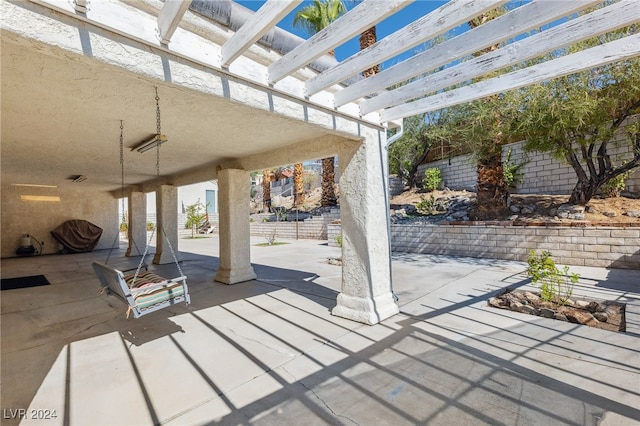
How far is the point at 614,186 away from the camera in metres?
8.43

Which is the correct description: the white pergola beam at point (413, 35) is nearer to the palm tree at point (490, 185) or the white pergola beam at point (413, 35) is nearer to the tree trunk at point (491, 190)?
the palm tree at point (490, 185)

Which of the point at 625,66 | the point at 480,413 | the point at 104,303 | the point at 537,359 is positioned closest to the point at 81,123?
the point at 104,303

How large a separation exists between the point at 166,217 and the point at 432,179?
1284 cm

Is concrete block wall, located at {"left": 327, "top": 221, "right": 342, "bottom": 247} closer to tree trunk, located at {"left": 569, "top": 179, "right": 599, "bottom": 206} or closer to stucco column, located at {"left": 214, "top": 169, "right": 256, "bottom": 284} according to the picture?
stucco column, located at {"left": 214, "top": 169, "right": 256, "bottom": 284}

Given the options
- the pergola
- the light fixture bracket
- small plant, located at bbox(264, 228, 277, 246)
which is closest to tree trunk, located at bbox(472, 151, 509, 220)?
the pergola

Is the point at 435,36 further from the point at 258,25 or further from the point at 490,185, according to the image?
the point at 490,185

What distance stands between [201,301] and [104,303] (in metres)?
1.67

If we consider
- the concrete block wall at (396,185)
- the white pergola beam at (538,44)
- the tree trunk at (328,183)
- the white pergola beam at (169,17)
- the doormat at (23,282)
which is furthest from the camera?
the concrete block wall at (396,185)

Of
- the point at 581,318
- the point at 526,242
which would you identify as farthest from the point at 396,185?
the point at 581,318

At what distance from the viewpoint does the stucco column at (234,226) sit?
20.5ft

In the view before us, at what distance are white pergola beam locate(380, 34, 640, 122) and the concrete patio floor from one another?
Result: 2.69 meters

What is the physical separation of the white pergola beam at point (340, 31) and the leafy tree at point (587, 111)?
6.42m

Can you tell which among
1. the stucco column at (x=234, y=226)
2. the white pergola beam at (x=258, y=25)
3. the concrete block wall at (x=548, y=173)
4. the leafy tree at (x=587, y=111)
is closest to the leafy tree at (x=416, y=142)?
the concrete block wall at (x=548, y=173)

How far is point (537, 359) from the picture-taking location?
284 cm
